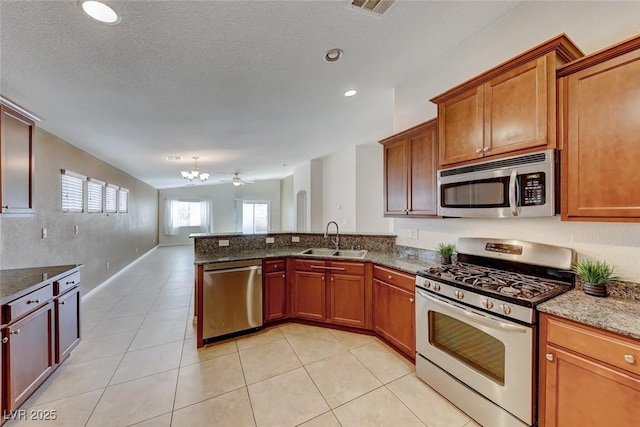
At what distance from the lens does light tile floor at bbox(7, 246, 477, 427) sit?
1797 millimetres

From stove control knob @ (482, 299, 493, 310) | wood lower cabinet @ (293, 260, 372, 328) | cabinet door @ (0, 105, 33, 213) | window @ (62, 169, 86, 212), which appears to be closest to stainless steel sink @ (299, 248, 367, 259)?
wood lower cabinet @ (293, 260, 372, 328)

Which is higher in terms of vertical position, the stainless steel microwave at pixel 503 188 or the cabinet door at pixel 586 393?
the stainless steel microwave at pixel 503 188

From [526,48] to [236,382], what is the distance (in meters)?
3.53

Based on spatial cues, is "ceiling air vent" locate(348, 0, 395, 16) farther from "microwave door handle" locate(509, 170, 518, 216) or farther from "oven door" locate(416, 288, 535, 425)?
"oven door" locate(416, 288, 535, 425)

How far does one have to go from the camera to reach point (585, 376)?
1.27 metres

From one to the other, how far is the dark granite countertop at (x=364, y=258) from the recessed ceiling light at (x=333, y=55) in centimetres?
202

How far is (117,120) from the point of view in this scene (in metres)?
3.07

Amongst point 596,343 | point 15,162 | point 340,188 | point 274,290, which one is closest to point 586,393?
point 596,343

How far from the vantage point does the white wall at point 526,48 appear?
153cm

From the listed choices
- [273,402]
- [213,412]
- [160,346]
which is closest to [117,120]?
[160,346]

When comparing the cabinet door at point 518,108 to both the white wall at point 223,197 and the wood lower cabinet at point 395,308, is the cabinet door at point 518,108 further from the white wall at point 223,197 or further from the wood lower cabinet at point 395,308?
the white wall at point 223,197

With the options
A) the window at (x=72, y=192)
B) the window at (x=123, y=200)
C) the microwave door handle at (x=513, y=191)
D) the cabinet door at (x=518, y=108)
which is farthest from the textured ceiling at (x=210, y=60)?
the window at (x=123, y=200)

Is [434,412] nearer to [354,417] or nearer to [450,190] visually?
[354,417]

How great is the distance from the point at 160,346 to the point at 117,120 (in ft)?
8.76
